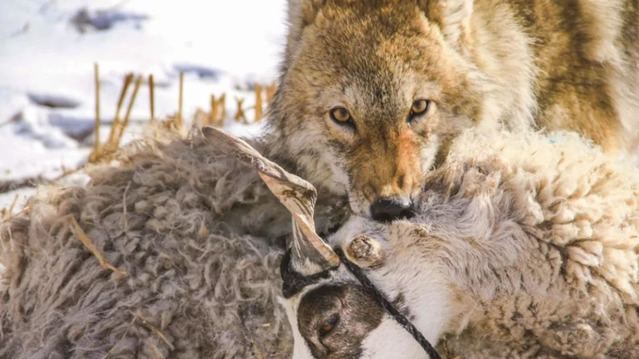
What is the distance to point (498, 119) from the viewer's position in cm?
278

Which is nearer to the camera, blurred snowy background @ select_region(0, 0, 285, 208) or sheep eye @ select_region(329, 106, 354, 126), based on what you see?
sheep eye @ select_region(329, 106, 354, 126)

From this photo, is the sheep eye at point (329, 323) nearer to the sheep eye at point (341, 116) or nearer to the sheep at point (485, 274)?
the sheep at point (485, 274)

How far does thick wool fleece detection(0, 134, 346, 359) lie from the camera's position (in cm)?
197

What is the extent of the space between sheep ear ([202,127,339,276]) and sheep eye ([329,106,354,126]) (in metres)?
0.97

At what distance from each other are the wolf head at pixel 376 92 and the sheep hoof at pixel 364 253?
2.00ft

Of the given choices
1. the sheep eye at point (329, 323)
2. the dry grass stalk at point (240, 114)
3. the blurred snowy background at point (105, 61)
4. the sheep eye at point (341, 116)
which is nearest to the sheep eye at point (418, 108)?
the sheep eye at point (341, 116)

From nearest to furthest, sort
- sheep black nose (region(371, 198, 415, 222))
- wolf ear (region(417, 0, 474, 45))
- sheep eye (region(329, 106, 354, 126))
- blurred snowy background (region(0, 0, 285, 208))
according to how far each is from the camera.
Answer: sheep black nose (region(371, 198, 415, 222)) → sheep eye (region(329, 106, 354, 126)) → wolf ear (region(417, 0, 474, 45)) → blurred snowy background (region(0, 0, 285, 208))

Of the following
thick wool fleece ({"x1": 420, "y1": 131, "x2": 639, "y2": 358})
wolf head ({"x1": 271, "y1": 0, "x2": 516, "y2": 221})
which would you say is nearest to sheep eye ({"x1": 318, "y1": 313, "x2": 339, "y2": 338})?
thick wool fleece ({"x1": 420, "y1": 131, "x2": 639, "y2": 358})

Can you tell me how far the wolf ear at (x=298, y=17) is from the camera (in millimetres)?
2902

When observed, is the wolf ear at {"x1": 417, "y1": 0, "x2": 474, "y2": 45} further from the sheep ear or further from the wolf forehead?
the sheep ear

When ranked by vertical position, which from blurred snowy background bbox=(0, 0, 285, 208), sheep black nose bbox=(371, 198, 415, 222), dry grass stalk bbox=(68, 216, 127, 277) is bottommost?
blurred snowy background bbox=(0, 0, 285, 208)

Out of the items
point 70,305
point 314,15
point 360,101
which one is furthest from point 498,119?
point 70,305

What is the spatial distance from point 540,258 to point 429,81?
3.39 feet

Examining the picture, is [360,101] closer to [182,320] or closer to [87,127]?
[182,320]
